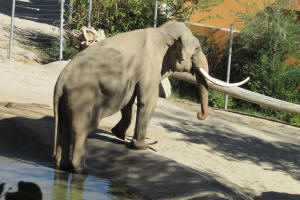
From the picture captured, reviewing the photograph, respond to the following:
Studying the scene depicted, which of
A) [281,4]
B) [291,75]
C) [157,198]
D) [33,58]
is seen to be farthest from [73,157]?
[281,4]

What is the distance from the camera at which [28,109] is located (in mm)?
7934

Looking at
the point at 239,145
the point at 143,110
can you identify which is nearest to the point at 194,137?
the point at 239,145

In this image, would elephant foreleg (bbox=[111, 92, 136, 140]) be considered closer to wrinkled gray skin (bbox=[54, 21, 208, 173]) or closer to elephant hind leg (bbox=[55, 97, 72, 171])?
wrinkled gray skin (bbox=[54, 21, 208, 173])

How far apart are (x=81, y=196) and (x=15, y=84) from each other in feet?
23.9

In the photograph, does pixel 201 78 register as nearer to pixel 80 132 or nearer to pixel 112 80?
pixel 112 80

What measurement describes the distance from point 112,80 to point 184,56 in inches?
53.2

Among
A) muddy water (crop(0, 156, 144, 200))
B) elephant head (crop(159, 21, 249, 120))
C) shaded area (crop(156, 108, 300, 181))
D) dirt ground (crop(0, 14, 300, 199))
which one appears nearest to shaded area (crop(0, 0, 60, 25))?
dirt ground (crop(0, 14, 300, 199))

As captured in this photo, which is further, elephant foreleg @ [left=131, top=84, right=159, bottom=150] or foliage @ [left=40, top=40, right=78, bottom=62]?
foliage @ [left=40, top=40, right=78, bottom=62]

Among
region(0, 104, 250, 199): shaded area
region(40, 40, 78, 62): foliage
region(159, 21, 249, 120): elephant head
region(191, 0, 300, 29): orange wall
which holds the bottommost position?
region(0, 104, 250, 199): shaded area

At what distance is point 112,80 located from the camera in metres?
5.46

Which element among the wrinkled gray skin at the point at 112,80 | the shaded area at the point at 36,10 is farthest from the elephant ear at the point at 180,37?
the shaded area at the point at 36,10

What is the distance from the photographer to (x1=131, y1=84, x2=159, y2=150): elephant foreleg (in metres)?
6.00

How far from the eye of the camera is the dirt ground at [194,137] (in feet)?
21.4

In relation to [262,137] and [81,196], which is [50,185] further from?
[262,137]
